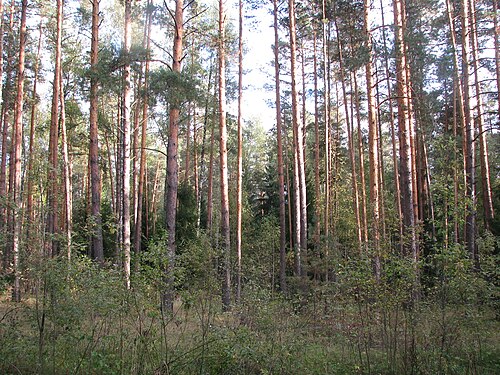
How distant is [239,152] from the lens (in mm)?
15586

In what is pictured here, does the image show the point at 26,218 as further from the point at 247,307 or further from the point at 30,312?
the point at 247,307

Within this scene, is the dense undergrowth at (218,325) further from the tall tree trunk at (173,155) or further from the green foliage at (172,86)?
the green foliage at (172,86)


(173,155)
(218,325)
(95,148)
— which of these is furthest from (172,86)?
(218,325)

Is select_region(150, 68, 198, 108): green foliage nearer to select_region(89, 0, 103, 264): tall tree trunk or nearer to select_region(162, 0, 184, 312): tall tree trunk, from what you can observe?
select_region(162, 0, 184, 312): tall tree trunk

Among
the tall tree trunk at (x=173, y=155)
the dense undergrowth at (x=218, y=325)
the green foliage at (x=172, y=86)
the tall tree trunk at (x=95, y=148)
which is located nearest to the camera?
the dense undergrowth at (x=218, y=325)

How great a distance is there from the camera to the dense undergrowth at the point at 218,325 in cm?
592

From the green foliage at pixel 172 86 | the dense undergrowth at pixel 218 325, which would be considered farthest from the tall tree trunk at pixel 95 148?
the dense undergrowth at pixel 218 325

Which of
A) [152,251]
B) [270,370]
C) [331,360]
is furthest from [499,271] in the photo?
[152,251]

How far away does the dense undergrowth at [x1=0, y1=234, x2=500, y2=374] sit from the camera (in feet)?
19.4

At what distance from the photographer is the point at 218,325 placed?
259 inches

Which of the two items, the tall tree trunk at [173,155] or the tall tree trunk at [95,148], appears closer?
the tall tree trunk at [173,155]

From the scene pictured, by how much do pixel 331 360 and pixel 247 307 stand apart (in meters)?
1.67

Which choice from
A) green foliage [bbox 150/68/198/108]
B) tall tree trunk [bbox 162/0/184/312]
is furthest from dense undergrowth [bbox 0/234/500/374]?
green foliage [bbox 150/68/198/108]

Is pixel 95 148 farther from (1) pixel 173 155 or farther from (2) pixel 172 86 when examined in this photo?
(2) pixel 172 86
